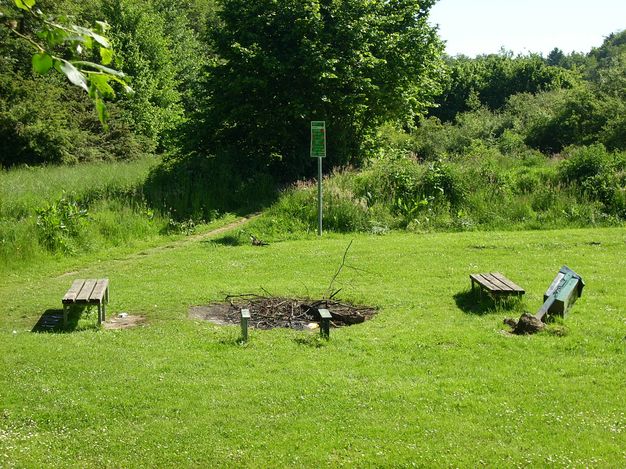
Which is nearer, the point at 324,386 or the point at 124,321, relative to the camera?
the point at 324,386

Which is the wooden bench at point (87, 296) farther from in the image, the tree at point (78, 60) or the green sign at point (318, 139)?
the green sign at point (318, 139)

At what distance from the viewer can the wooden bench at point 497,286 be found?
918 centimetres

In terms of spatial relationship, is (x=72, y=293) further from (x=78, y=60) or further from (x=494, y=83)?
(x=494, y=83)

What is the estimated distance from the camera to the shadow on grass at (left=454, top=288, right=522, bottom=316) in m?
9.19

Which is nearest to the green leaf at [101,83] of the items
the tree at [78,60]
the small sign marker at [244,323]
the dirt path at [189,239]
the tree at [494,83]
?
the tree at [78,60]

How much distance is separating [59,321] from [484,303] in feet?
19.8

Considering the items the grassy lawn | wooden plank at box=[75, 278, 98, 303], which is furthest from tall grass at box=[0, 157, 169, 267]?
wooden plank at box=[75, 278, 98, 303]

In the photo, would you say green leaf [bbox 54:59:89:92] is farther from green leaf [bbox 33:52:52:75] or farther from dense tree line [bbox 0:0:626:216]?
dense tree line [bbox 0:0:626:216]

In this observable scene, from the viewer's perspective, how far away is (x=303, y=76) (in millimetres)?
20922

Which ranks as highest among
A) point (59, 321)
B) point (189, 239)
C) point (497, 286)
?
point (497, 286)

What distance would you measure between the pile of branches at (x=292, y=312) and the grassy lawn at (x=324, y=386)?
0.36 meters

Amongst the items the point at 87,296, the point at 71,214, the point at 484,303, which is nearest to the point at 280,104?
the point at 71,214

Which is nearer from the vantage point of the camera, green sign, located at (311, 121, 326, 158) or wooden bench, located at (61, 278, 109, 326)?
wooden bench, located at (61, 278, 109, 326)

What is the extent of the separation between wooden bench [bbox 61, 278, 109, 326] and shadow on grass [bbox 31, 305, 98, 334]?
11 cm
